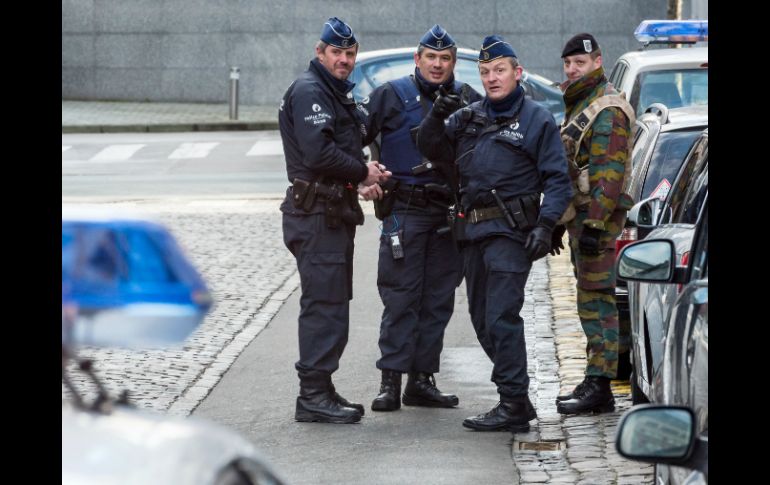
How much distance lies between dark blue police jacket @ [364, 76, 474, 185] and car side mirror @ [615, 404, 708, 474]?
4.93m

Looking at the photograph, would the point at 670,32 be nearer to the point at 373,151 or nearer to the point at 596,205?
the point at 373,151

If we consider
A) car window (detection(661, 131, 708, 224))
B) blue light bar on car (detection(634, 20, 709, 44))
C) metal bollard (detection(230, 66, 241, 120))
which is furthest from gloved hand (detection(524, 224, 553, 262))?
metal bollard (detection(230, 66, 241, 120))

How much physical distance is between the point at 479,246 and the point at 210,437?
17.3 feet

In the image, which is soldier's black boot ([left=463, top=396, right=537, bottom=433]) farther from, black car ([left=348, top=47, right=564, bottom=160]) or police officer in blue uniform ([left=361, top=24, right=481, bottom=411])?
black car ([left=348, top=47, right=564, bottom=160])

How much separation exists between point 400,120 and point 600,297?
Result: 1327 mm

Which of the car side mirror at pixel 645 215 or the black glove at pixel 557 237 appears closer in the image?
the black glove at pixel 557 237

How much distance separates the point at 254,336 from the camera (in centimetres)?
988

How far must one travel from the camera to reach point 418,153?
788 centimetres

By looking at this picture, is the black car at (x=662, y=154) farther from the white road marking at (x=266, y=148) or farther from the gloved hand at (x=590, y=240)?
the white road marking at (x=266, y=148)

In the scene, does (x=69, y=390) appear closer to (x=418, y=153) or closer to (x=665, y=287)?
(x=665, y=287)

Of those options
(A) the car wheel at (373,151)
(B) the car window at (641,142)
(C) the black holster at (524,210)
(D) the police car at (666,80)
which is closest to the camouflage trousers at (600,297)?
(C) the black holster at (524,210)

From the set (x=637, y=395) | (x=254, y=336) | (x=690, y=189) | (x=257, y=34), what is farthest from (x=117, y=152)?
(x=690, y=189)

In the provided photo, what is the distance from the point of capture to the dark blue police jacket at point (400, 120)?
786 cm

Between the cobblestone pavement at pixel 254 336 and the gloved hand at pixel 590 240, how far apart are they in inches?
32.2
